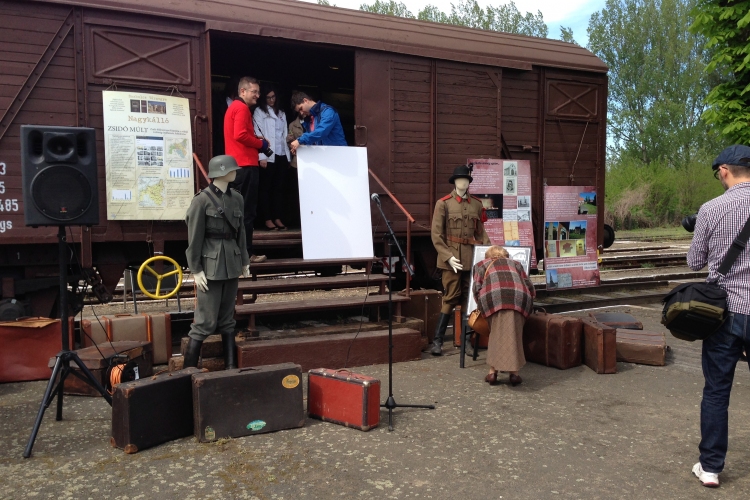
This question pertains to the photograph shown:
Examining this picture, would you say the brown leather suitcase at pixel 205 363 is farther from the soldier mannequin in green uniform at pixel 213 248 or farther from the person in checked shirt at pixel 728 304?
the person in checked shirt at pixel 728 304

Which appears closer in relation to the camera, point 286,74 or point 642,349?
point 642,349

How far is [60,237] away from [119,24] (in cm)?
297

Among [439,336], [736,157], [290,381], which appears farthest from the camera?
[439,336]

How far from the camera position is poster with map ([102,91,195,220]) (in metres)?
6.60

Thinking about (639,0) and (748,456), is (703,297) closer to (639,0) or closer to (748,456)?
(748,456)

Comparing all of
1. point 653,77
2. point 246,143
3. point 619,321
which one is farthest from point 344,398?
point 653,77

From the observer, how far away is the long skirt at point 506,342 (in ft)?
19.2

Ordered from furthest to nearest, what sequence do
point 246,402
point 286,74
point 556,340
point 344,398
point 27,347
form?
point 286,74, point 556,340, point 27,347, point 344,398, point 246,402

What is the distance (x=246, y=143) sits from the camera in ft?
22.8

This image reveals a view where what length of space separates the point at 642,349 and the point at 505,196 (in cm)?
309

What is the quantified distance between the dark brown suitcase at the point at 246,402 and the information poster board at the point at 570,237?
5.81 m

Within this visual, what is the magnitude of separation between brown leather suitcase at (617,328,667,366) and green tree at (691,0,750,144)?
6320mm

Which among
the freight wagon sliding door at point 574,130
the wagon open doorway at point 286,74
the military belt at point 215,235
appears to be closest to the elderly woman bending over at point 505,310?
the military belt at point 215,235

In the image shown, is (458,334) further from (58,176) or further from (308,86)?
(308,86)
